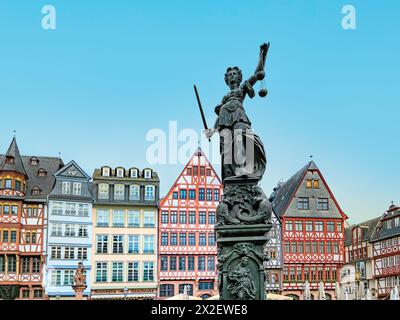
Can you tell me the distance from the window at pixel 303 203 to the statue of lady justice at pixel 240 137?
40154 millimetres

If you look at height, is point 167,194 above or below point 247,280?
above

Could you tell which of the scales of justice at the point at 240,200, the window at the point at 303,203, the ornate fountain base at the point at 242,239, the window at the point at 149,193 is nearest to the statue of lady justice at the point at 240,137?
the scales of justice at the point at 240,200

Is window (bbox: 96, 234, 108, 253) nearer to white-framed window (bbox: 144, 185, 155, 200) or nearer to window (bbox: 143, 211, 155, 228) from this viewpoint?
window (bbox: 143, 211, 155, 228)

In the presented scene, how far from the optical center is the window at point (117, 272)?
1806 inches

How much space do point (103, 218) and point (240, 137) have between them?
38153mm

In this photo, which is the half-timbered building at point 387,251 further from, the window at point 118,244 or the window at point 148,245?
the window at point 118,244

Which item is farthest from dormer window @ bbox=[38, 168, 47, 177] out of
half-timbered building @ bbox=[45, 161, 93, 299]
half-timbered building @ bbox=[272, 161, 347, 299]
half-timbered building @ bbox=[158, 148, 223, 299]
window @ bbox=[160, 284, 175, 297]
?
half-timbered building @ bbox=[272, 161, 347, 299]

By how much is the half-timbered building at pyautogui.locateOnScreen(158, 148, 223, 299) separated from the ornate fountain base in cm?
3672

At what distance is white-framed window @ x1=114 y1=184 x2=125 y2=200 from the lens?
156 ft

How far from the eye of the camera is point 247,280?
366 inches

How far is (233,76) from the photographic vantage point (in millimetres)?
10484

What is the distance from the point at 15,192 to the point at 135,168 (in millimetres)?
10330
